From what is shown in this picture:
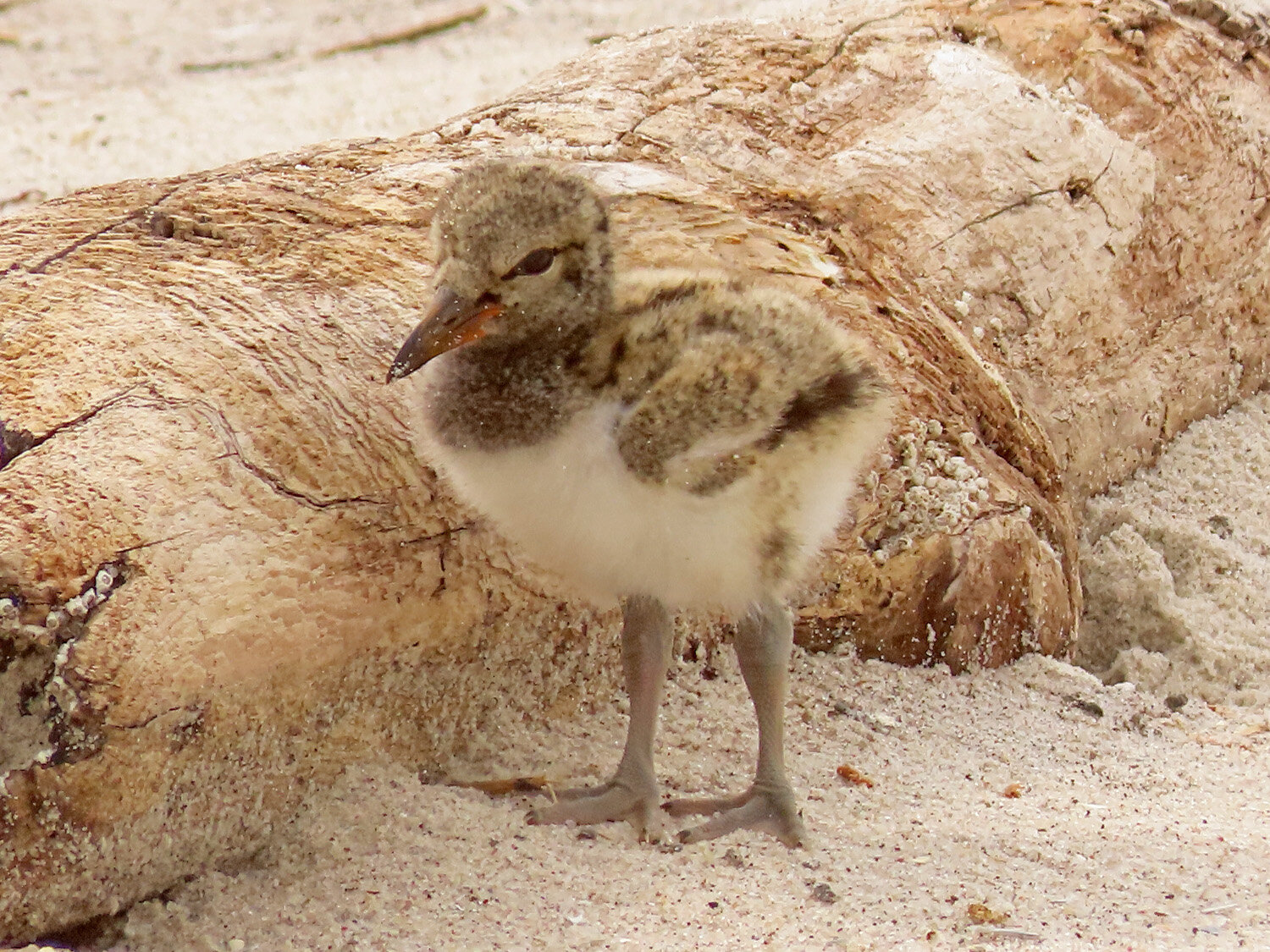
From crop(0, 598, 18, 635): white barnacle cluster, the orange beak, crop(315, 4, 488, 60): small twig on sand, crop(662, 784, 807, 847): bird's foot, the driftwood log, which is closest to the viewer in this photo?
crop(0, 598, 18, 635): white barnacle cluster

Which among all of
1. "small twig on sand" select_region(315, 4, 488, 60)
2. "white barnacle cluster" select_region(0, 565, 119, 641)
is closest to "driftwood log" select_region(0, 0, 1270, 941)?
"white barnacle cluster" select_region(0, 565, 119, 641)

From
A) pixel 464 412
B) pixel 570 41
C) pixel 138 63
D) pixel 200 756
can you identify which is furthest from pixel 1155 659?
pixel 138 63

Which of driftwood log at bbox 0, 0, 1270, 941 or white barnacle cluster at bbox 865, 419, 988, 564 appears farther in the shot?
white barnacle cluster at bbox 865, 419, 988, 564

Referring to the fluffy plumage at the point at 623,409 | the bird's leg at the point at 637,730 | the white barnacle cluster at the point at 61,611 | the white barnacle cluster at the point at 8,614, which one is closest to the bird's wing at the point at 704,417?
the fluffy plumage at the point at 623,409

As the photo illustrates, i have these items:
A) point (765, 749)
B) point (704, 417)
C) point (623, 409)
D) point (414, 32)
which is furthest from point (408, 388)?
point (414, 32)

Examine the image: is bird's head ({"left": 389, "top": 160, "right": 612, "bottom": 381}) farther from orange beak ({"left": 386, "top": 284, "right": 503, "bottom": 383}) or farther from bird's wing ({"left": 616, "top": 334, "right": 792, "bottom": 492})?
bird's wing ({"left": 616, "top": 334, "right": 792, "bottom": 492})

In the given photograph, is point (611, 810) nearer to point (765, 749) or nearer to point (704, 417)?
point (765, 749)
